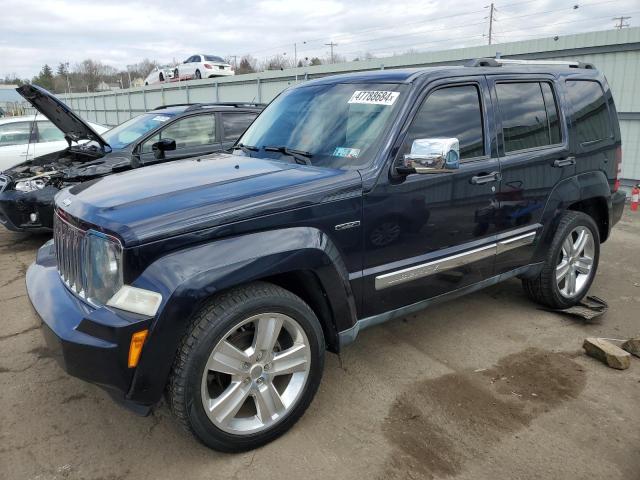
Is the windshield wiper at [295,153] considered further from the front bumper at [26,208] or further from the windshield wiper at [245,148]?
the front bumper at [26,208]

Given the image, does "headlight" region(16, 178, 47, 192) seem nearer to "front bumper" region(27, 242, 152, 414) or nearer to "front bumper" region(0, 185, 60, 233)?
"front bumper" region(0, 185, 60, 233)

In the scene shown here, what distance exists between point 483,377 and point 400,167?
1557mm

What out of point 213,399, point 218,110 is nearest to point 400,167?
point 213,399

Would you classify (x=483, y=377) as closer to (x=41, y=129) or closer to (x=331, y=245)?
(x=331, y=245)

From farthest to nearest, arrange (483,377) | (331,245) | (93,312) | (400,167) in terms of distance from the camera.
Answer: (483,377) < (400,167) < (331,245) < (93,312)

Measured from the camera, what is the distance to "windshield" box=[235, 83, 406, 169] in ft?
10.0

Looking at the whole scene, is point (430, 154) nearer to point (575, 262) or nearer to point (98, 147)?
point (575, 262)

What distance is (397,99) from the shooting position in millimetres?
3107

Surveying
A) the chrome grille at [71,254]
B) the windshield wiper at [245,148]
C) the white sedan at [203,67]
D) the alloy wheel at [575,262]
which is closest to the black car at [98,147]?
the windshield wiper at [245,148]

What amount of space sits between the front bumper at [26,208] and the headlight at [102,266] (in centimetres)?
427

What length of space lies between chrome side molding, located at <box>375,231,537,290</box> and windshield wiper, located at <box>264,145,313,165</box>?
888mm

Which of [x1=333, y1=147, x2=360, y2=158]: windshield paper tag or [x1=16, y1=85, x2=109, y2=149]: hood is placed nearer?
[x1=333, y1=147, x2=360, y2=158]: windshield paper tag

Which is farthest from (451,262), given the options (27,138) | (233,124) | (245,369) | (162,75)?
(162,75)

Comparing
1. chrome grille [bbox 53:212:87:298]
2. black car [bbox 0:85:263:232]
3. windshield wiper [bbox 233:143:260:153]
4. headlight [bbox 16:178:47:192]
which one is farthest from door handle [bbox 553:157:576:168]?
headlight [bbox 16:178:47:192]
